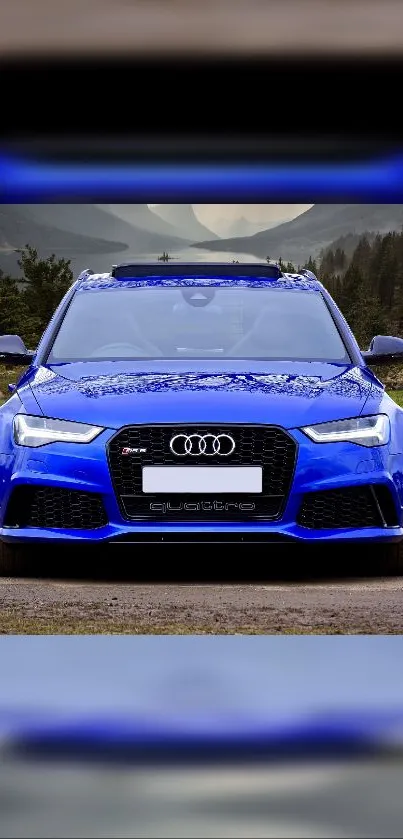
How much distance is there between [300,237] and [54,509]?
47.0 ft

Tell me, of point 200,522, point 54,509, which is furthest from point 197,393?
point 54,509

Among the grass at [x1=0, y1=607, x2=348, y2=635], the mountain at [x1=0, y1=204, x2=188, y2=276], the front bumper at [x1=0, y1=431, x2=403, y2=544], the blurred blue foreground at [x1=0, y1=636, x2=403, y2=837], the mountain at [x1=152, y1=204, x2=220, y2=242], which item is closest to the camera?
the front bumper at [x1=0, y1=431, x2=403, y2=544]

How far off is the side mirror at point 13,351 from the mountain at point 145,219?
13096 millimetres

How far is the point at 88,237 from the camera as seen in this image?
62.2 ft

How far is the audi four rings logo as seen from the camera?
18.6 ft

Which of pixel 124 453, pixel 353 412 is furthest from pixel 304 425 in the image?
pixel 124 453

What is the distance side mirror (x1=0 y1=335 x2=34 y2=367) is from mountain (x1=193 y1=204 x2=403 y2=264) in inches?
511

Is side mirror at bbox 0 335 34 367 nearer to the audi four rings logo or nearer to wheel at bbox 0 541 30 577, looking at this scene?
wheel at bbox 0 541 30 577

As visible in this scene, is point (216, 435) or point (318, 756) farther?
point (318, 756)
